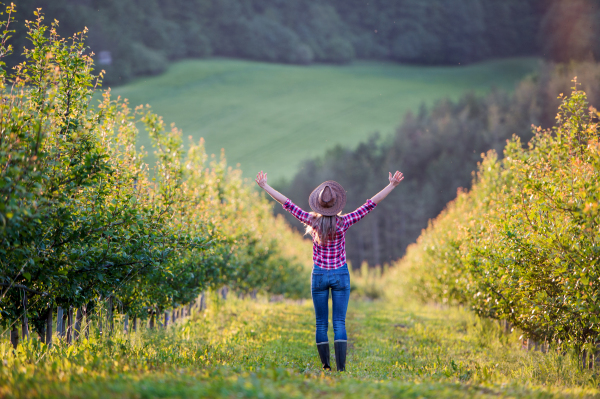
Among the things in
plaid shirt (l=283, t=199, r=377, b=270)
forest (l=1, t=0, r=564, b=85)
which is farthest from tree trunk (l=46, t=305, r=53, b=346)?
forest (l=1, t=0, r=564, b=85)

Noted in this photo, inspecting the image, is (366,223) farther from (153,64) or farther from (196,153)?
(196,153)

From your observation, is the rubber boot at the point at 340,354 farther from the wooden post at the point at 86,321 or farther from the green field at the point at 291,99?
the green field at the point at 291,99

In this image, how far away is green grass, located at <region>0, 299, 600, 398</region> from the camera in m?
4.05

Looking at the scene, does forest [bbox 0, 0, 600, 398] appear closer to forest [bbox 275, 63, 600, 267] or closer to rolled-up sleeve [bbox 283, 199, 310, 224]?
rolled-up sleeve [bbox 283, 199, 310, 224]

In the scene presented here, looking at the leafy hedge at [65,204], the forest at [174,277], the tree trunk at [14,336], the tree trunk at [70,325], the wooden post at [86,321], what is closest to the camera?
the forest at [174,277]

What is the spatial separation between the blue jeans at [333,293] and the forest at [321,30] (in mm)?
80721

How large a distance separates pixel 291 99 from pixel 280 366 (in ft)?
329

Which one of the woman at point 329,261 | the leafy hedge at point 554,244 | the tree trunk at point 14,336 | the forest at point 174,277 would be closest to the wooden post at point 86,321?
the forest at point 174,277

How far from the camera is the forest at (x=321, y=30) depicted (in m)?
89.9

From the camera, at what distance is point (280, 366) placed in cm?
648

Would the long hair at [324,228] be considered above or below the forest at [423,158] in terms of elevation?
below

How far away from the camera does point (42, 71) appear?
20.5ft

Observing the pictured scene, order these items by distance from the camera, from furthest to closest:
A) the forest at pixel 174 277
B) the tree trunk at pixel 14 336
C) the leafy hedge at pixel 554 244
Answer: the tree trunk at pixel 14 336 < the leafy hedge at pixel 554 244 < the forest at pixel 174 277

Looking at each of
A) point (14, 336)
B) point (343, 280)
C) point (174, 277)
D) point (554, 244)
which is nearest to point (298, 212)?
point (343, 280)
